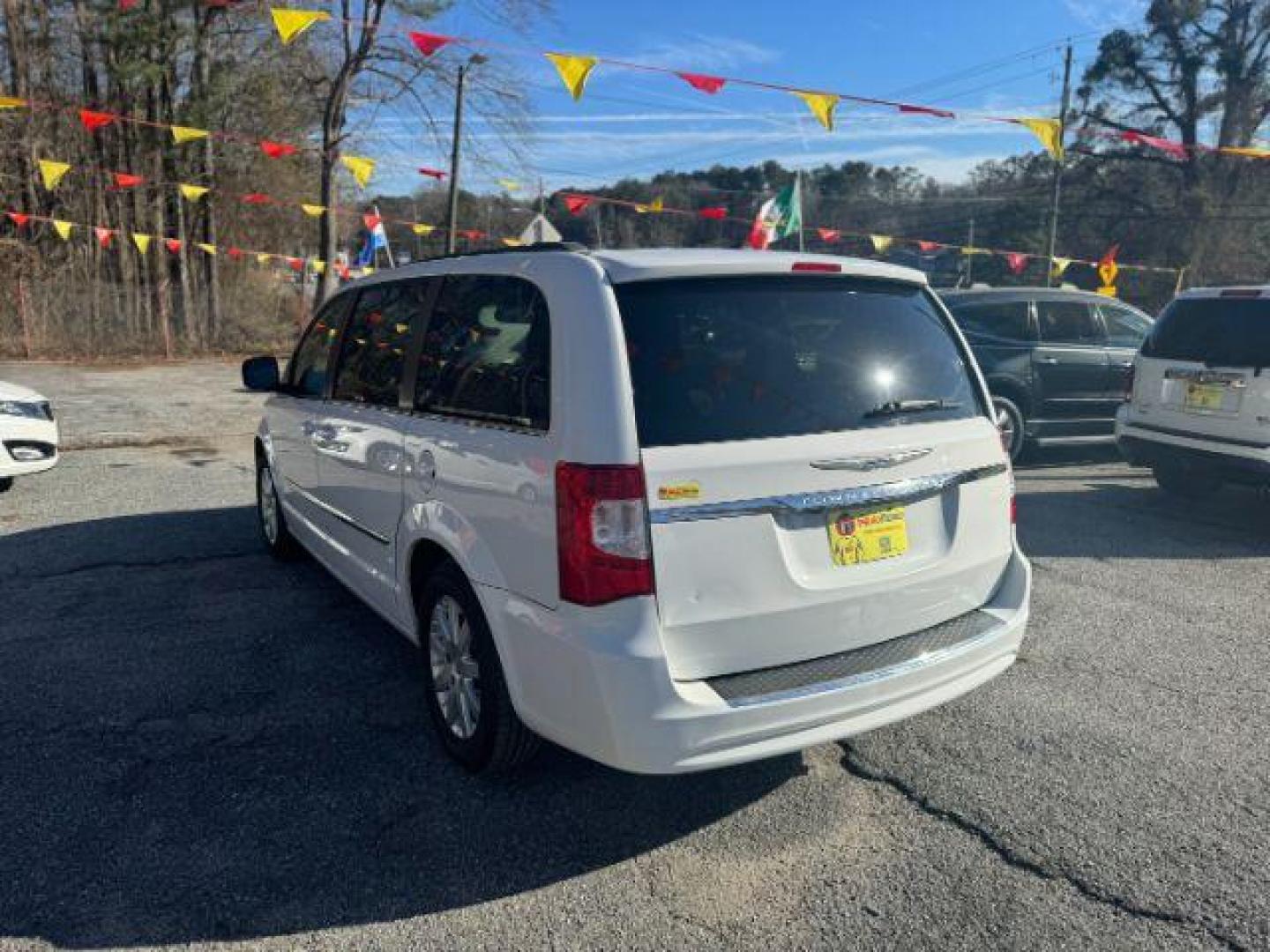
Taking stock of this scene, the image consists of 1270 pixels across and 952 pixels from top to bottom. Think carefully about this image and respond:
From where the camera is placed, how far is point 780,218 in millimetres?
17312

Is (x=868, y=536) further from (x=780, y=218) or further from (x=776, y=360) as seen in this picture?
(x=780, y=218)

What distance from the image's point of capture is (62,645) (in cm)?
428

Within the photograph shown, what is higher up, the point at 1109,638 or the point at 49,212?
the point at 49,212

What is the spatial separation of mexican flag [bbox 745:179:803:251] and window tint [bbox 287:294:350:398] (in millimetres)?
12376

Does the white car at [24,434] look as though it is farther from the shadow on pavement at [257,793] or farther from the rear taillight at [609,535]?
the rear taillight at [609,535]

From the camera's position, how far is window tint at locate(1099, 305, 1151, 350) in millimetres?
9391

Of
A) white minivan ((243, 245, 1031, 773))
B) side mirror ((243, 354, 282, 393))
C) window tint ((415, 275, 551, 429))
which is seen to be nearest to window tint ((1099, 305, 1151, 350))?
white minivan ((243, 245, 1031, 773))

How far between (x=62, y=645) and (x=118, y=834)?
6.07 ft

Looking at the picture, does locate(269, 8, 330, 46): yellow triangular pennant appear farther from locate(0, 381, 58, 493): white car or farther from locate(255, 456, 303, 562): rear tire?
locate(255, 456, 303, 562): rear tire

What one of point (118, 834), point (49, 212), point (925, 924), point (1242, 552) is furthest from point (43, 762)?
point (49, 212)

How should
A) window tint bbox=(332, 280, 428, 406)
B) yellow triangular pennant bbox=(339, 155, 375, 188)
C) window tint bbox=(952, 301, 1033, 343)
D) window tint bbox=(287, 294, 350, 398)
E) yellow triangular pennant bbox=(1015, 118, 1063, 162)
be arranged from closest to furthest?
window tint bbox=(332, 280, 428, 406)
window tint bbox=(287, 294, 350, 398)
window tint bbox=(952, 301, 1033, 343)
yellow triangular pennant bbox=(1015, 118, 1063, 162)
yellow triangular pennant bbox=(339, 155, 375, 188)

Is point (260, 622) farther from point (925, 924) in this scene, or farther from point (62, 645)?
point (925, 924)

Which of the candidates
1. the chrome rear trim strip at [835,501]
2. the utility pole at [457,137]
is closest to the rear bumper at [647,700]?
the chrome rear trim strip at [835,501]

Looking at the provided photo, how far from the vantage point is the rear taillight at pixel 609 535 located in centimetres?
245
